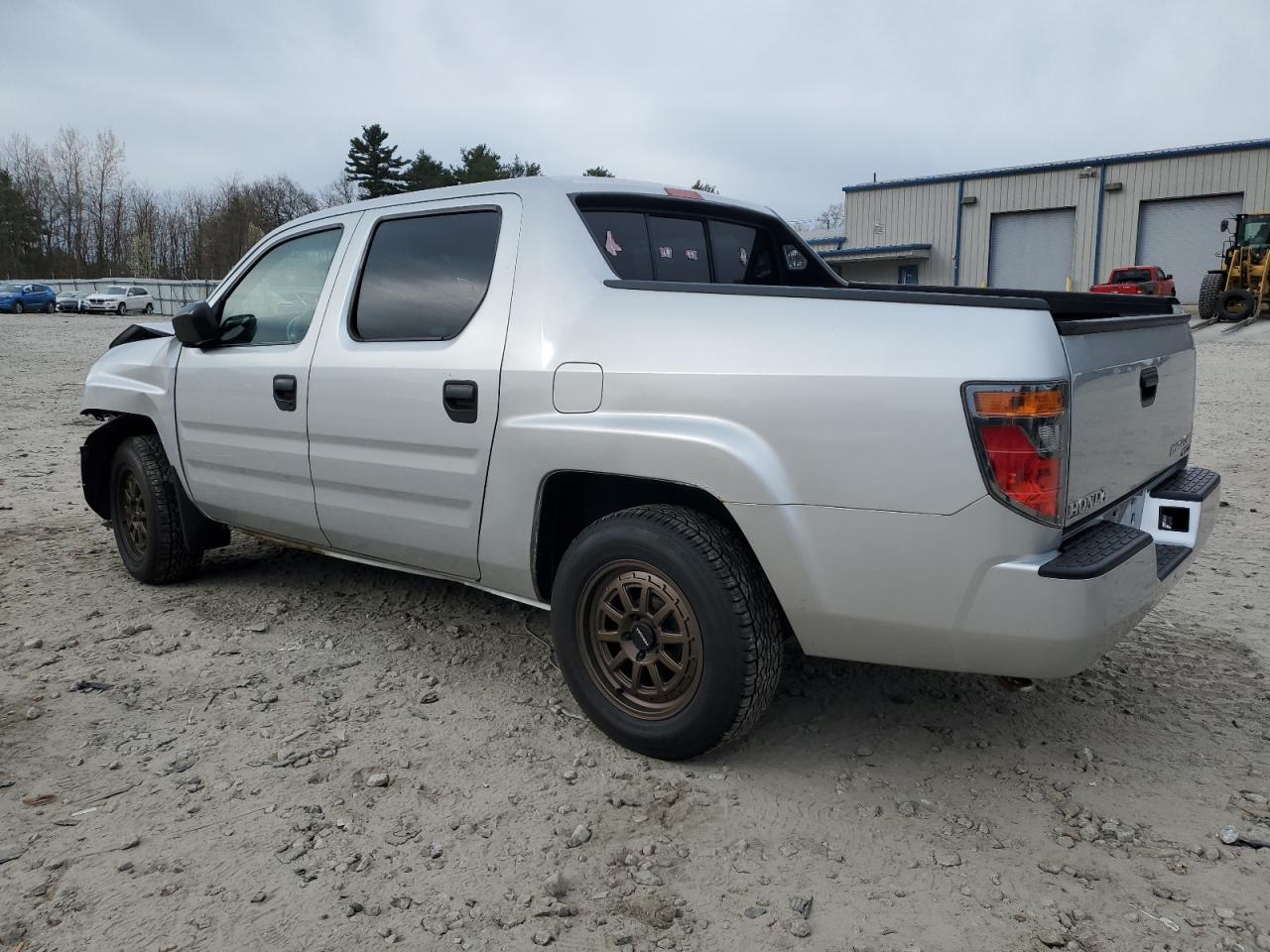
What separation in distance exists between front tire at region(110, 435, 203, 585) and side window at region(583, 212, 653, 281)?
8.98 feet

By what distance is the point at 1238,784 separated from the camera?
2.91 metres

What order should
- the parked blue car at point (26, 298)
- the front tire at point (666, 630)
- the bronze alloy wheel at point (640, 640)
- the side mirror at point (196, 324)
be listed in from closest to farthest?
the front tire at point (666, 630)
the bronze alloy wheel at point (640, 640)
the side mirror at point (196, 324)
the parked blue car at point (26, 298)

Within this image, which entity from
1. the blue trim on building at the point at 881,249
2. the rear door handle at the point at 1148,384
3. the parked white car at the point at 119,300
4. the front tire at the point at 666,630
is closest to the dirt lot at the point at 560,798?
the front tire at the point at 666,630

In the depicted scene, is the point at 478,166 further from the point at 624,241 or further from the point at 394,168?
the point at 624,241

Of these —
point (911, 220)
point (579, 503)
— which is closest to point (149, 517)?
point (579, 503)

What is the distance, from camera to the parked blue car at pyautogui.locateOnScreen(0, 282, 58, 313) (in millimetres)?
37250

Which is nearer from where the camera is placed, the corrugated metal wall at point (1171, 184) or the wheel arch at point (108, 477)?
the wheel arch at point (108, 477)

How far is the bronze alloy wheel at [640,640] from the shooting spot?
2934 millimetres

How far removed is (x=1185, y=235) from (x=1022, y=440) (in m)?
37.2

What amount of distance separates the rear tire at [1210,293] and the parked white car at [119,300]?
1498 inches

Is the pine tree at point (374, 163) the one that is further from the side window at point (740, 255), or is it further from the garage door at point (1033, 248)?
the side window at point (740, 255)

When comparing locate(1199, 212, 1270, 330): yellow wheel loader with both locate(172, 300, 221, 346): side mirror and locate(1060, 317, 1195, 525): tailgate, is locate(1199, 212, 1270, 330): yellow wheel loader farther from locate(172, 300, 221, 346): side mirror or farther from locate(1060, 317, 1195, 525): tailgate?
locate(172, 300, 221, 346): side mirror

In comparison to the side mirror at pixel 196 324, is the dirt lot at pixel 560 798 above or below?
below

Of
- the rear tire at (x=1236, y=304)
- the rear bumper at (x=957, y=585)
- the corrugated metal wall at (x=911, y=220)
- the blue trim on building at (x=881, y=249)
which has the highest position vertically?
the corrugated metal wall at (x=911, y=220)
